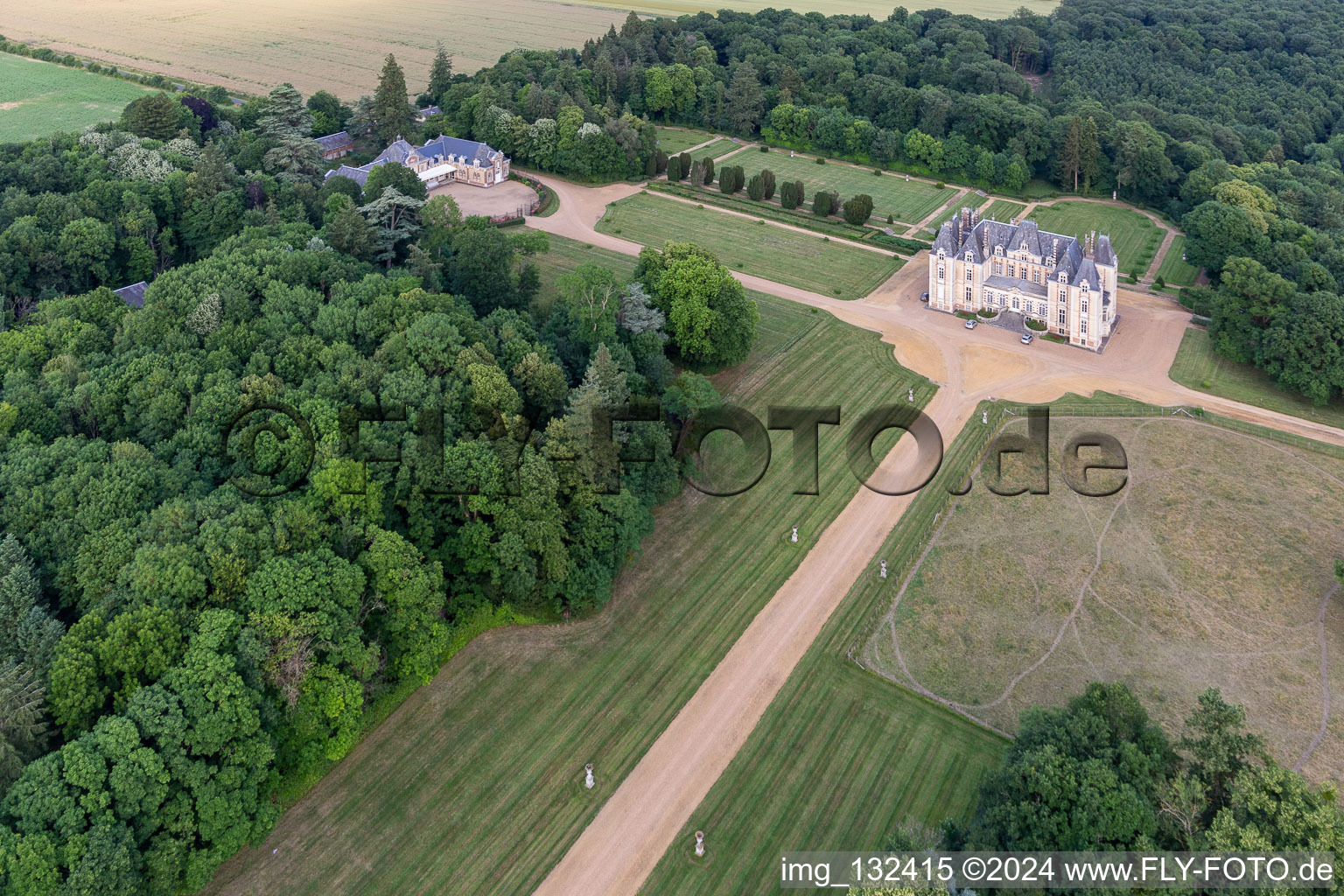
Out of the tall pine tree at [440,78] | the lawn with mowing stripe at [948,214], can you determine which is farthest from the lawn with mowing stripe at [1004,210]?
the tall pine tree at [440,78]

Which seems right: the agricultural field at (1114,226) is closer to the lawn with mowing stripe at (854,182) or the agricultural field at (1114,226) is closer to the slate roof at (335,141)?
the lawn with mowing stripe at (854,182)

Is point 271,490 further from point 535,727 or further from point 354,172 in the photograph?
point 354,172

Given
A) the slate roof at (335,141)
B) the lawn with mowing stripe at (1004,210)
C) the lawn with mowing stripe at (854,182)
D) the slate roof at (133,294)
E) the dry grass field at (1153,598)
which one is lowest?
the dry grass field at (1153,598)

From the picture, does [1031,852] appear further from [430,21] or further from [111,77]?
[430,21]

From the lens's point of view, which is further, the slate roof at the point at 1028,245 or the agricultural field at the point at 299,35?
the agricultural field at the point at 299,35

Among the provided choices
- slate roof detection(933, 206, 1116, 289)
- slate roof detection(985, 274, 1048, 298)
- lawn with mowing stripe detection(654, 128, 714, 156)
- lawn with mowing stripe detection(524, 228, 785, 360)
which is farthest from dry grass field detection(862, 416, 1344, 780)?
lawn with mowing stripe detection(654, 128, 714, 156)

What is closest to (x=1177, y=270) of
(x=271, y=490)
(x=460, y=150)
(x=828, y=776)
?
(x=828, y=776)

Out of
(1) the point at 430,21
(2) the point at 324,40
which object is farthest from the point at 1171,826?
(1) the point at 430,21
